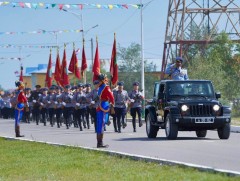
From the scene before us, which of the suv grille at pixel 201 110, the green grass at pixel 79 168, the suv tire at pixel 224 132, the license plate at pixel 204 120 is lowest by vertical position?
the green grass at pixel 79 168

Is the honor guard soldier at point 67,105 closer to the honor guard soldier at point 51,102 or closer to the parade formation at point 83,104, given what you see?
the parade formation at point 83,104

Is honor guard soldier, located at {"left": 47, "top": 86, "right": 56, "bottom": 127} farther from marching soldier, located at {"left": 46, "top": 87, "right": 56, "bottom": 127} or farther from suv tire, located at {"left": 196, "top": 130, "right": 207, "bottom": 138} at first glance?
suv tire, located at {"left": 196, "top": 130, "right": 207, "bottom": 138}

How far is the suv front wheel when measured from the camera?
86.7 feet

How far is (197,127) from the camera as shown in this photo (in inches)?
1042

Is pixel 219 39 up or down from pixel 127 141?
up

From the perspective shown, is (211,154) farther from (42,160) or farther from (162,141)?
(162,141)

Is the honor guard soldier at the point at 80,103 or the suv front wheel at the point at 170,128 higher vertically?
the honor guard soldier at the point at 80,103

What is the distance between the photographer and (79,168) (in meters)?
17.5

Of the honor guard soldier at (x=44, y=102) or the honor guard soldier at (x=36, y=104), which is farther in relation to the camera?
the honor guard soldier at (x=36, y=104)

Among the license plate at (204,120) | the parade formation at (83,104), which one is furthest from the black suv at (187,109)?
the parade formation at (83,104)

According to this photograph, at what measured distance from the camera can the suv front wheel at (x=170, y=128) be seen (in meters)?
26.4

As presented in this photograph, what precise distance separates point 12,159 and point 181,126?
22.3ft

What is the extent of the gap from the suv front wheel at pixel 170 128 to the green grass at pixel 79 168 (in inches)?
163

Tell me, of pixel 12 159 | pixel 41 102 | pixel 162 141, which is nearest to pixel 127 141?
pixel 162 141
